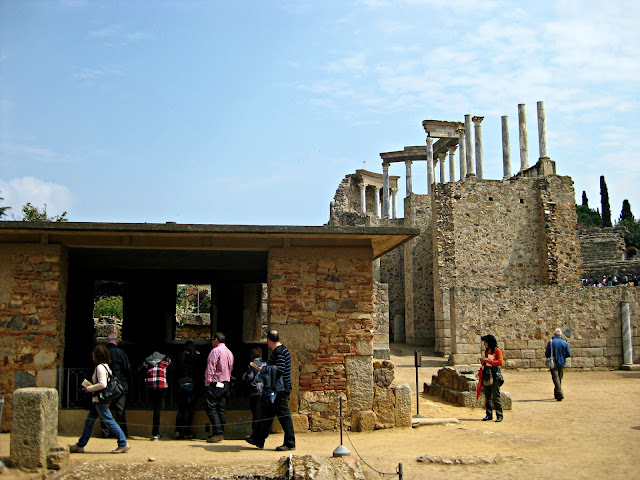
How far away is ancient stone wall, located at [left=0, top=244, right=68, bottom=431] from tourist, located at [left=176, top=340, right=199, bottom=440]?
6.18 feet

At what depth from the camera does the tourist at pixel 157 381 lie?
29.2ft

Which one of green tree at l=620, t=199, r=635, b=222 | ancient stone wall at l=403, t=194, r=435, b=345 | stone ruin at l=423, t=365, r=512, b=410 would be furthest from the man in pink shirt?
green tree at l=620, t=199, r=635, b=222

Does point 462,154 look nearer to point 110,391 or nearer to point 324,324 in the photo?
point 324,324

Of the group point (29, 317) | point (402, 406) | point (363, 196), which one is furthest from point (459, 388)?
point (363, 196)

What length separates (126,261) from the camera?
41.2ft

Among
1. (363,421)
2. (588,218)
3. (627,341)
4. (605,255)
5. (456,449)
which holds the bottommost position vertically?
(456,449)

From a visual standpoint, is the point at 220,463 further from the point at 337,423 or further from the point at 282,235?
the point at 282,235

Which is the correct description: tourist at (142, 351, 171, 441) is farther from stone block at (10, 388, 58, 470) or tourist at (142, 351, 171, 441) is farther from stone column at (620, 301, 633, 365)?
stone column at (620, 301, 633, 365)

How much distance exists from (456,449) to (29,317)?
6.43 metres

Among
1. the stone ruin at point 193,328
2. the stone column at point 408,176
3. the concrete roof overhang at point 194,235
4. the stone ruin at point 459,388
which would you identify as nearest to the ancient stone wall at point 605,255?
the stone column at point 408,176

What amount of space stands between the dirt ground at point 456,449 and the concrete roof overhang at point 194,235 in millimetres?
2862

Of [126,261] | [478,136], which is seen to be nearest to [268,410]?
[126,261]

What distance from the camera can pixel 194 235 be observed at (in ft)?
30.4

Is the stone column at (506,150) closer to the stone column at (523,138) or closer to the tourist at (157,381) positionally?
the stone column at (523,138)
